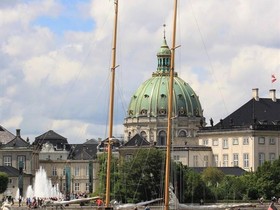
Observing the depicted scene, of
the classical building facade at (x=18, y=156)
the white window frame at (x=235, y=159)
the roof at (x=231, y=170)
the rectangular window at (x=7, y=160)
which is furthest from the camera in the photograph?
the rectangular window at (x=7, y=160)

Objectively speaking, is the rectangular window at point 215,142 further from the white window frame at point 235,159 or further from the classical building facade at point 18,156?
the classical building facade at point 18,156

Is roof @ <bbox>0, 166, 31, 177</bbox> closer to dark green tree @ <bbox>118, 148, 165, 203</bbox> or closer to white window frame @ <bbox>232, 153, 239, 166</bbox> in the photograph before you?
white window frame @ <bbox>232, 153, 239, 166</bbox>

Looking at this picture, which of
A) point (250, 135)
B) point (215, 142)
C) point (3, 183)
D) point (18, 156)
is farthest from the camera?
point (215, 142)

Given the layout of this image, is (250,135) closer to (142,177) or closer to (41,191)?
(41,191)

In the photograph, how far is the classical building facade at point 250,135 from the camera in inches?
7372

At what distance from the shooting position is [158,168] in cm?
12600

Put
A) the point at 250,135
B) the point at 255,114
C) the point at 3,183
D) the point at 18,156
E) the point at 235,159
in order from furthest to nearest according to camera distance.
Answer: the point at 18,156, the point at 235,159, the point at 255,114, the point at 250,135, the point at 3,183

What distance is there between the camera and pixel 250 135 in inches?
7357

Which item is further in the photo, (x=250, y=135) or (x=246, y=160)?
(x=246, y=160)

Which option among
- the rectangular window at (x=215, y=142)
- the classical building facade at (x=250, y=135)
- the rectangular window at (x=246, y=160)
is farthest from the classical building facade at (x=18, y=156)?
the rectangular window at (x=246, y=160)

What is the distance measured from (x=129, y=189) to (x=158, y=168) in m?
7.15

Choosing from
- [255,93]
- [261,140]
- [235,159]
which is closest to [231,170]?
[261,140]

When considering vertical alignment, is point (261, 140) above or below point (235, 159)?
above

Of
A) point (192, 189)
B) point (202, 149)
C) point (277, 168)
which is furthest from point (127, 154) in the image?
point (192, 189)
